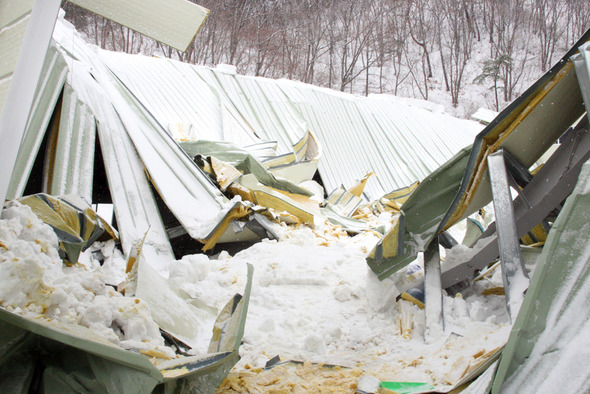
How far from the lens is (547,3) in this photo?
21.6 m

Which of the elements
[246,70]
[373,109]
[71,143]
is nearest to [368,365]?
[71,143]

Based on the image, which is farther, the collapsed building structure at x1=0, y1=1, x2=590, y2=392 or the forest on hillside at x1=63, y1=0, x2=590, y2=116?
the forest on hillside at x1=63, y1=0, x2=590, y2=116

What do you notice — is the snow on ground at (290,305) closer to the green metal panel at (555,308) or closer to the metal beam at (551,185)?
the metal beam at (551,185)

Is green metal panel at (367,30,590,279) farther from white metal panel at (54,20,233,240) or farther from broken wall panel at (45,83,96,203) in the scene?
broken wall panel at (45,83,96,203)

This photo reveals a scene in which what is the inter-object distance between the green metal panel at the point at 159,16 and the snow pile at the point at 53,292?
5.49 feet

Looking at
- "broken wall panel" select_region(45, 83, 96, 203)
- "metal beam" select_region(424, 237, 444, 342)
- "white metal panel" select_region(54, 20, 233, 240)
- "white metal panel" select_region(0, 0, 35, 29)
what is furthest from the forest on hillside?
"white metal panel" select_region(0, 0, 35, 29)

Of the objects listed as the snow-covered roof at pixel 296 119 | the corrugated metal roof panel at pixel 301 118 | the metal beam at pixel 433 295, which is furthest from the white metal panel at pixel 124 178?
the metal beam at pixel 433 295

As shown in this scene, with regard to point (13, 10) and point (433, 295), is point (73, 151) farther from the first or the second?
point (433, 295)

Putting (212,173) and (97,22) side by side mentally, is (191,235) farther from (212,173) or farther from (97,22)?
(97,22)

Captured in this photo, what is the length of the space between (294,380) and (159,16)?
8.02 feet

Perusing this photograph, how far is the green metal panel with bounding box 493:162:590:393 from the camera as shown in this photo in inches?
58.9

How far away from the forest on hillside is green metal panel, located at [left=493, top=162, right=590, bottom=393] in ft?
59.6

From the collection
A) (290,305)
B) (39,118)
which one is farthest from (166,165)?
(290,305)

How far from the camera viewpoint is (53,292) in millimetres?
1891
